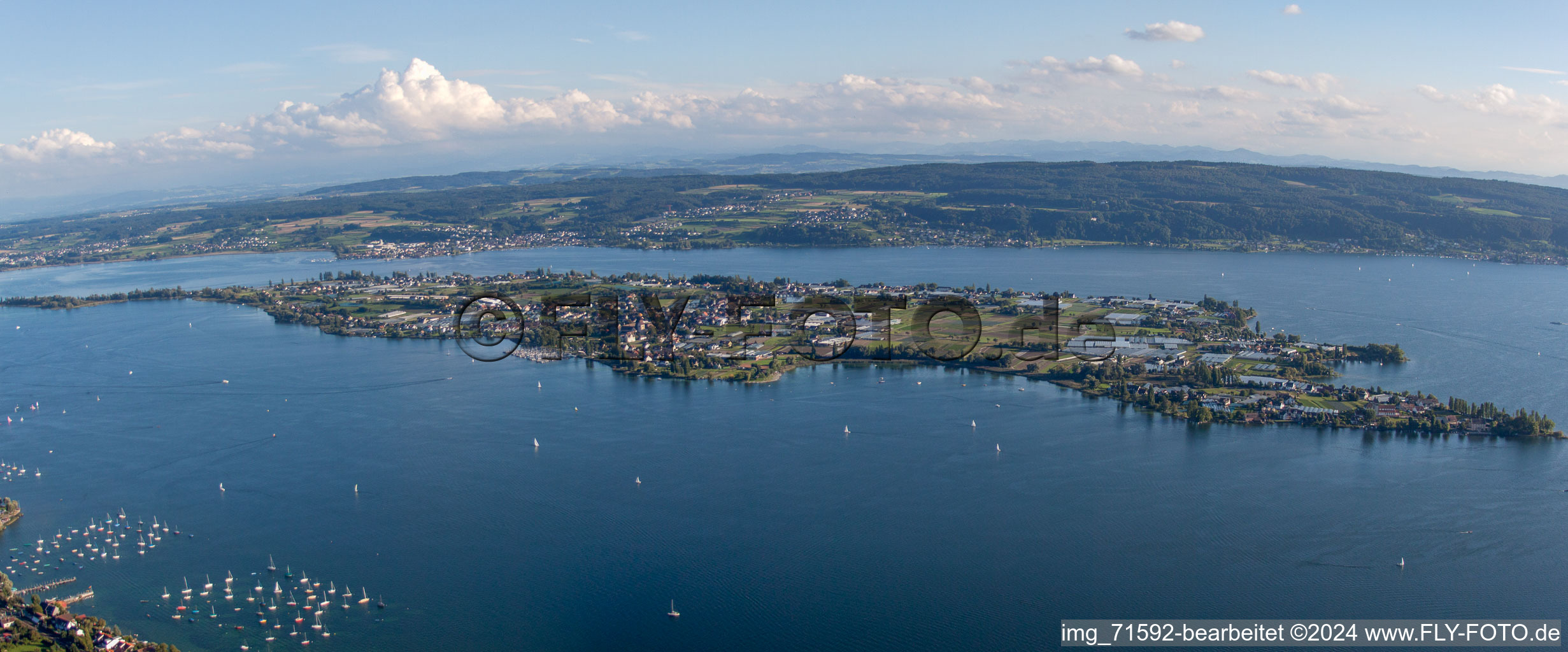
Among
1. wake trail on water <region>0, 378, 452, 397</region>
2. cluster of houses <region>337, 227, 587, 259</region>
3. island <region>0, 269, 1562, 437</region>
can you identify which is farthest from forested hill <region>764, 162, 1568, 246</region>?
wake trail on water <region>0, 378, 452, 397</region>

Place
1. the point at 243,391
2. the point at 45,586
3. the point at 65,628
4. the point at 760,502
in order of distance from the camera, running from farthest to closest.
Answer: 1. the point at 243,391
2. the point at 760,502
3. the point at 45,586
4. the point at 65,628

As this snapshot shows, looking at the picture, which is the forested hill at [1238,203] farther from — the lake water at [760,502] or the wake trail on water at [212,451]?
the wake trail on water at [212,451]

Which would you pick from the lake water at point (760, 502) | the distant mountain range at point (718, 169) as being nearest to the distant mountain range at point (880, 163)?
the distant mountain range at point (718, 169)

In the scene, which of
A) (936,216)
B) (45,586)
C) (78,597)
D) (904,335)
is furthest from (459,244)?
(78,597)

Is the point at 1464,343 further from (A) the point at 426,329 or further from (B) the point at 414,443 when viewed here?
(A) the point at 426,329

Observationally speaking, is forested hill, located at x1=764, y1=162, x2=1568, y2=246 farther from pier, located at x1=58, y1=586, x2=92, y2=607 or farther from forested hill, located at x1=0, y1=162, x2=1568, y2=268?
pier, located at x1=58, y1=586, x2=92, y2=607

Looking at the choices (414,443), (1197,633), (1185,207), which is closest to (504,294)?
(414,443)

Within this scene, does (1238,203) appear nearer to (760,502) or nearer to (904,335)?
(904,335)
